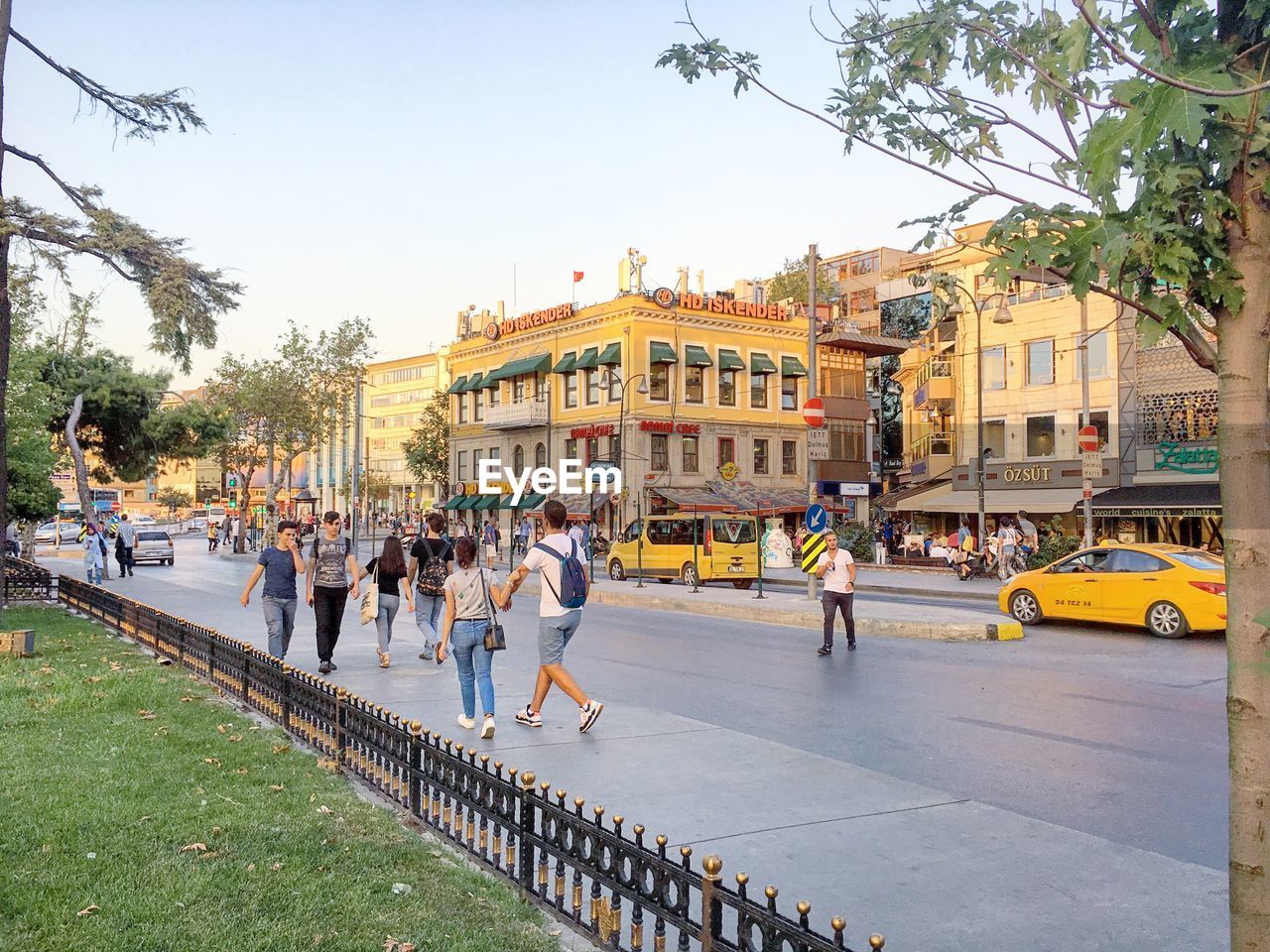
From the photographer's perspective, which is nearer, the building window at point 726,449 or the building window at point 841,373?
the building window at point 726,449

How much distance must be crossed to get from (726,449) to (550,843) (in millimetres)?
49623

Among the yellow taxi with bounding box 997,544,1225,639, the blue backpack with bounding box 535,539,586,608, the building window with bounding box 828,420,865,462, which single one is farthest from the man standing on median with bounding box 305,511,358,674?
the building window with bounding box 828,420,865,462

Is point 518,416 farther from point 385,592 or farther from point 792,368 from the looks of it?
point 385,592

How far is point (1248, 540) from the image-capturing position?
9.04 ft

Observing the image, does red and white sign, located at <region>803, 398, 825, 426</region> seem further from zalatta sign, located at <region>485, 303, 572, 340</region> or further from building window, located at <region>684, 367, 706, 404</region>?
zalatta sign, located at <region>485, 303, 572, 340</region>

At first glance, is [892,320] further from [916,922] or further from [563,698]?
[916,922]

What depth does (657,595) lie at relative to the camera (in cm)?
2316

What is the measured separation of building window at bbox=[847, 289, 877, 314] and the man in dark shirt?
5899cm

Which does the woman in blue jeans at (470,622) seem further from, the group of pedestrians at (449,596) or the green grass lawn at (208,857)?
the green grass lawn at (208,857)

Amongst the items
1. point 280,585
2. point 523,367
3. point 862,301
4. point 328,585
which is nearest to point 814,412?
point 328,585

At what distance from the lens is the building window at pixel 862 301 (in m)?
66.6

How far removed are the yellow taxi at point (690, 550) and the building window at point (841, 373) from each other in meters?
26.9

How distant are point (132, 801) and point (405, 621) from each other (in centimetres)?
1226

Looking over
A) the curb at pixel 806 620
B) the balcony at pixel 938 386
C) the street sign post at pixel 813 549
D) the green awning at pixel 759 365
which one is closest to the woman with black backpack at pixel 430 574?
the curb at pixel 806 620
